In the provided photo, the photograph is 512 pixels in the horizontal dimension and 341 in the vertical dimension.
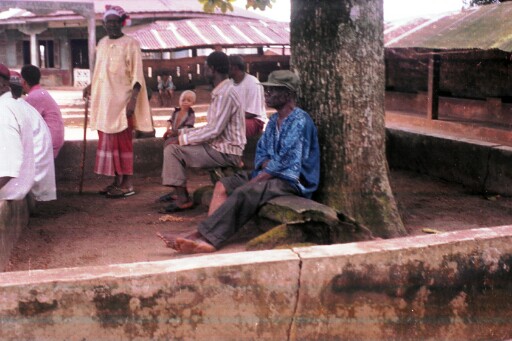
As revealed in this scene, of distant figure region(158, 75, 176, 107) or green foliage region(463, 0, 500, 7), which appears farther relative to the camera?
distant figure region(158, 75, 176, 107)

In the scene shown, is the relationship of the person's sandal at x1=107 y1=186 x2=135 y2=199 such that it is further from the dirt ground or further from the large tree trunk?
the large tree trunk

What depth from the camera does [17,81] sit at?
518 cm

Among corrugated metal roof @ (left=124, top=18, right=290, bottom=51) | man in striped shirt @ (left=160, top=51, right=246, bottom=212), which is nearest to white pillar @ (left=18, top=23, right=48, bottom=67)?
corrugated metal roof @ (left=124, top=18, right=290, bottom=51)

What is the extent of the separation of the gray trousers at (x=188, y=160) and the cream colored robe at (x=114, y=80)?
103cm

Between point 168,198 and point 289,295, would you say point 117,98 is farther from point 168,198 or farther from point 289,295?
point 289,295

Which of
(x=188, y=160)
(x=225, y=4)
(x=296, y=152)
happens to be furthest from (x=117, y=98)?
(x=296, y=152)

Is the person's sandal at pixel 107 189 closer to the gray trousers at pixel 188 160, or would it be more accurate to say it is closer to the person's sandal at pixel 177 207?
the person's sandal at pixel 177 207

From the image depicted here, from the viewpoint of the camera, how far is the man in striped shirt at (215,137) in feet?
18.4

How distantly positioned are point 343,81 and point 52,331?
273cm

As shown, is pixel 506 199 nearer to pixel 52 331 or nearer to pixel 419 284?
pixel 419 284

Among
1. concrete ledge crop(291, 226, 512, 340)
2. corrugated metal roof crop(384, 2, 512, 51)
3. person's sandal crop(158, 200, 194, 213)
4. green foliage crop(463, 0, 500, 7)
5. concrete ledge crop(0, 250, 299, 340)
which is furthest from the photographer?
green foliage crop(463, 0, 500, 7)

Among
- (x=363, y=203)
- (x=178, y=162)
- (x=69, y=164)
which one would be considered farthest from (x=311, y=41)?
(x=69, y=164)

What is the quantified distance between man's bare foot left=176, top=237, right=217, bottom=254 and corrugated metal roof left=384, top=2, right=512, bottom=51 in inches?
223

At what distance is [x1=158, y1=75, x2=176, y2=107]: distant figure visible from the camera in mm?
18672
